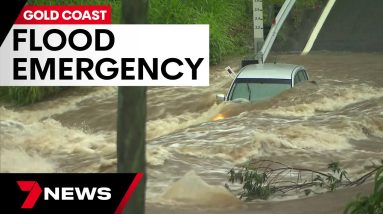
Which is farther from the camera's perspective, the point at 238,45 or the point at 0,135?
the point at 238,45

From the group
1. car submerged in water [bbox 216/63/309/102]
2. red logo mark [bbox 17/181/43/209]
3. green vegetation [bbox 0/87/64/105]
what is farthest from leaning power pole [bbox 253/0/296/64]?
red logo mark [bbox 17/181/43/209]

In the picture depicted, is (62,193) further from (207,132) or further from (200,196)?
(207,132)

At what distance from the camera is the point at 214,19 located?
22.1 m

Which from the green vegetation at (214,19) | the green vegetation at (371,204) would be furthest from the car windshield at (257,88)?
the green vegetation at (371,204)

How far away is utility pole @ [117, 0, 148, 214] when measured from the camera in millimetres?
3992

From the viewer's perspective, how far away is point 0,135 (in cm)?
1435

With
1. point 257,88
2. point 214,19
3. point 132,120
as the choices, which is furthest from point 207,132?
point 132,120

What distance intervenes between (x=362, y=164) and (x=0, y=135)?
250 inches

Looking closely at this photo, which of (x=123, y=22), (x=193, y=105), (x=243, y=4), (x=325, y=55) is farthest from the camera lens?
(x=243, y=4)

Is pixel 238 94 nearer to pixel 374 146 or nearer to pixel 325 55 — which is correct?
pixel 374 146

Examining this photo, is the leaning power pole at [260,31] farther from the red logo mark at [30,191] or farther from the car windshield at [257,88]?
the red logo mark at [30,191]

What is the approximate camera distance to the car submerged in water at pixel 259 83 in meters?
13.3

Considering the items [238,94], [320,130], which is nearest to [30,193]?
[238,94]

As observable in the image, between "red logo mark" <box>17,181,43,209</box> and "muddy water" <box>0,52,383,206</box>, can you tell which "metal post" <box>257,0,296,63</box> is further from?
"red logo mark" <box>17,181,43,209</box>
